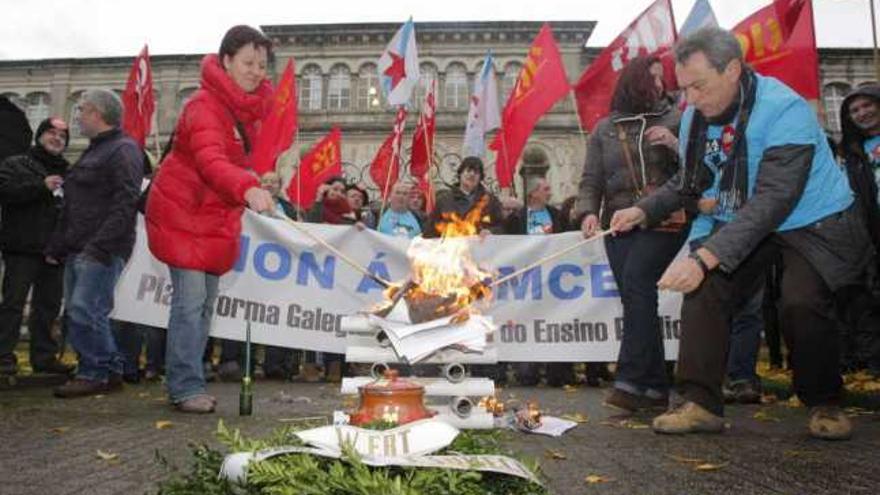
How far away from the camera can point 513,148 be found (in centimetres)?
1066

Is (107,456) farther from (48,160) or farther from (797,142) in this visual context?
(48,160)

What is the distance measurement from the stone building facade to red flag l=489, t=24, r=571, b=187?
26.9m

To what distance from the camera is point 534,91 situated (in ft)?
34.4

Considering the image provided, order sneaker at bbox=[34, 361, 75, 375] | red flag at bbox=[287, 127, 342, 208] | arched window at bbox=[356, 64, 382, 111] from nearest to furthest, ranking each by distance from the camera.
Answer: sneaker at bbox=[34, 361, 75, 375], red flag at bbox=[287, 127, 342, 208], arched window at bbox=[356, 64, 382, 111]

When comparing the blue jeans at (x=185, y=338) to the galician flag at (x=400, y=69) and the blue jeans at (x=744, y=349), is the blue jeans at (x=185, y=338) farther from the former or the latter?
the galician flag at (x=400, y=69)

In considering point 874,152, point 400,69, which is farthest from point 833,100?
point 874,152

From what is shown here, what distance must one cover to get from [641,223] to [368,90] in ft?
121

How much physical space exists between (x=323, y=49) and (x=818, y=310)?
39747mm

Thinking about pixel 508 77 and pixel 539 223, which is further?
pixel 508 77

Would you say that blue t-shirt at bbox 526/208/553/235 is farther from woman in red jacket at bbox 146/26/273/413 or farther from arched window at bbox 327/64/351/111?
arched window at bbox 327/64/351/111

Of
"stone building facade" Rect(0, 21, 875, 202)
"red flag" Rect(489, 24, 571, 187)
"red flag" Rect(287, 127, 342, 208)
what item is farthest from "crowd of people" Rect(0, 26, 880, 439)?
"stone building facade" Rect(0, 21, 875, 202)

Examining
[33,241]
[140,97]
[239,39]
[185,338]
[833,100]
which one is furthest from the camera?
[833,100]

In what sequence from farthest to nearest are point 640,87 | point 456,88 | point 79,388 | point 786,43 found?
point 456,88 → point 786,43 → point 79,388 → point 640,87

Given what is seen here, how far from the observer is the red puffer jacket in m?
4.64
